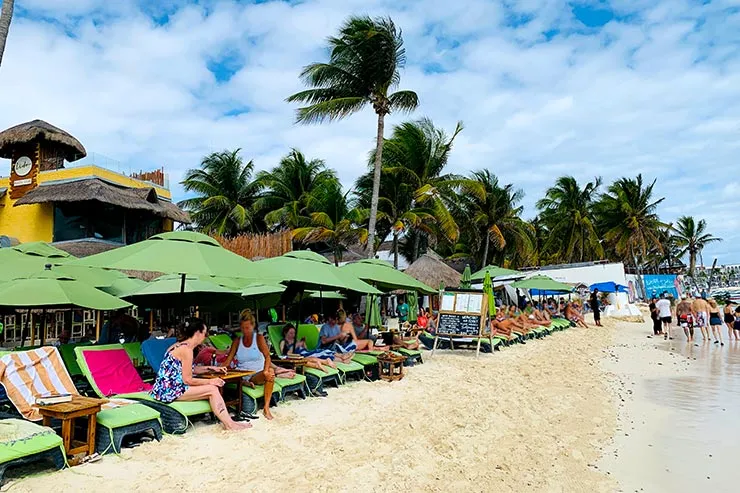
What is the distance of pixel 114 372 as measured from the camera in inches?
237

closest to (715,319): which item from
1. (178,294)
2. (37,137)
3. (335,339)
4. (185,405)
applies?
(335,339)

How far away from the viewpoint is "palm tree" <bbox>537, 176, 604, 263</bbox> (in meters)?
37.8

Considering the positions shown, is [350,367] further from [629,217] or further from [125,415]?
[629,217]

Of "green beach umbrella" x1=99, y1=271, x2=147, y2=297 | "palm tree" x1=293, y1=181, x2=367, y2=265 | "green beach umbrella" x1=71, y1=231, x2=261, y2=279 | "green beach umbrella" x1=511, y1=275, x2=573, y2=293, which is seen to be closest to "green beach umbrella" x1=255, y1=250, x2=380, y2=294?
"green beach umbrella" x1=71, y1=231, x2=261, y2=279

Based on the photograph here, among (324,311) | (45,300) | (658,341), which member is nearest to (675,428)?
(45,300)

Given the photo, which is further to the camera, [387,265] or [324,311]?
[324,311]

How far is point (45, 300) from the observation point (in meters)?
6.50

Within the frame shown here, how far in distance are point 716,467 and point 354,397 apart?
4260mm

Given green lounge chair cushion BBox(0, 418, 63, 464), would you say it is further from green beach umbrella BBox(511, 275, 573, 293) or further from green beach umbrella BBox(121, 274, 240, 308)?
green beach umbrella BBox(511, 275, 573, 293)

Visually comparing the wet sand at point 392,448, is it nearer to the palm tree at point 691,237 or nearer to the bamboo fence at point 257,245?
the bamboo fence at point 257,245

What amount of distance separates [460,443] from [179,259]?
143 inches

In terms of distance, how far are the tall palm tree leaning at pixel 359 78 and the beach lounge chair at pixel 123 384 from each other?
34.7 ft

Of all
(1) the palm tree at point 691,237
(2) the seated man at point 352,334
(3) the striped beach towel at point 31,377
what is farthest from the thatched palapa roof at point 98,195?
(1) the palm tree at point 691,237

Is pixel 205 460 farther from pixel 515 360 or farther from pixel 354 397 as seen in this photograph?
pixel 515 360
